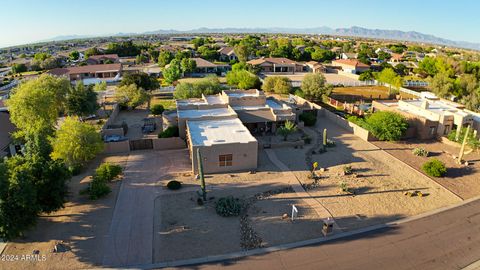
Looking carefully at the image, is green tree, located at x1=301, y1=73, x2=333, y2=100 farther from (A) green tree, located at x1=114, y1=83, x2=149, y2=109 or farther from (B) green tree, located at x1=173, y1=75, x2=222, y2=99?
(A) green tree, located at x1=114, y1=83, x2=149, y2=109

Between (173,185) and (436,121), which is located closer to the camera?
(173,185)

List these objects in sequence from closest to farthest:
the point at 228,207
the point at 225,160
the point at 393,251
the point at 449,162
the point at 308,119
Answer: the point at 393,251 < the point at 228,207 < the point at 225,160 < the point at 449,162 < the point at 308,119

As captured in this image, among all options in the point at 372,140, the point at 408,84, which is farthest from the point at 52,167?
the point at 408,84

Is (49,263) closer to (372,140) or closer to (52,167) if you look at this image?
(52,167)

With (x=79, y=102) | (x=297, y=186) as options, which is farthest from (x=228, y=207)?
(x=79, y=102)

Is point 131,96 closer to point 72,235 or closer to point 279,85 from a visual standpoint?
point 279,85
